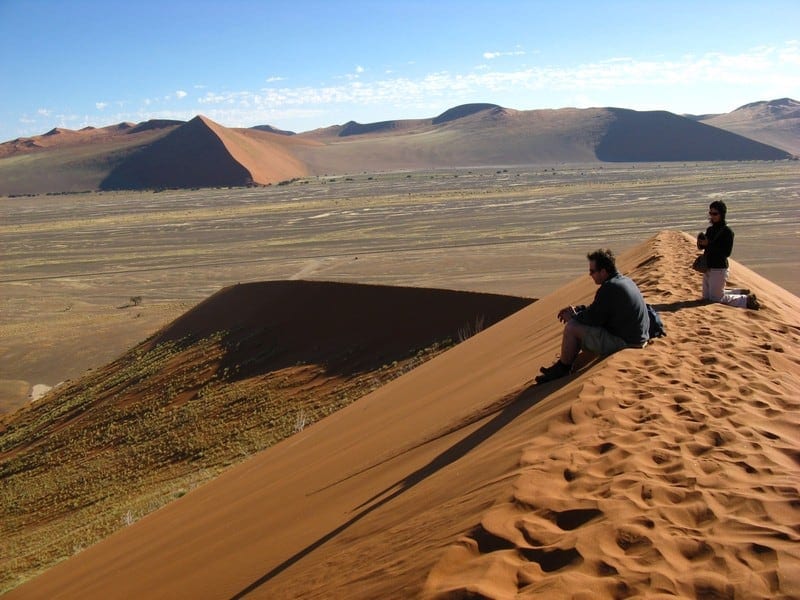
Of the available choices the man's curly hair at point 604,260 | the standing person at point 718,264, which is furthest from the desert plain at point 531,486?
the man's curly hair at point 604,260

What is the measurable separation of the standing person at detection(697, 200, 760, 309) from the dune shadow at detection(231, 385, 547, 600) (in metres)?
2.74

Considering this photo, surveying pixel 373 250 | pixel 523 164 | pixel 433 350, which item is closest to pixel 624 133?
pixel 523 164

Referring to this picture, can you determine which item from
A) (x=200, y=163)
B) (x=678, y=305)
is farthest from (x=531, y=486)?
(x=200, y=163)

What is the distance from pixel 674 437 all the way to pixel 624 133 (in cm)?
13734

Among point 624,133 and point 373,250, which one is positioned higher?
point 624,133

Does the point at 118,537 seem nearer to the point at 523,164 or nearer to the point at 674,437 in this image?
the point at 674,437

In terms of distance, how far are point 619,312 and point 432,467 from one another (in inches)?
76.4

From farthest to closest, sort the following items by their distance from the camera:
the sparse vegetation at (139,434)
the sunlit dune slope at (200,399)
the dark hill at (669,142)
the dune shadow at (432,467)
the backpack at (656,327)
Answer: the dark hill at (669,142) < the sunlit dune slope at (200,399) < the sparse vegetation at (139,434) < the backpack at (656,327) < the dune shadow at (432,467)

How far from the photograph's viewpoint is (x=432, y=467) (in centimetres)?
483

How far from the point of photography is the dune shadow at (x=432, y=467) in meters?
4.21

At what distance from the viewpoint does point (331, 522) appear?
4641 mm

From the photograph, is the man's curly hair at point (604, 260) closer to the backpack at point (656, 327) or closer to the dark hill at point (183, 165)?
the backpack at point (656, 327)

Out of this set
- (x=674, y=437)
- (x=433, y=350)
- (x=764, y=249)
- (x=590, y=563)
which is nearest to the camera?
(x=590, y=563)

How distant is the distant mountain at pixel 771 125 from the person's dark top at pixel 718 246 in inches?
5191
